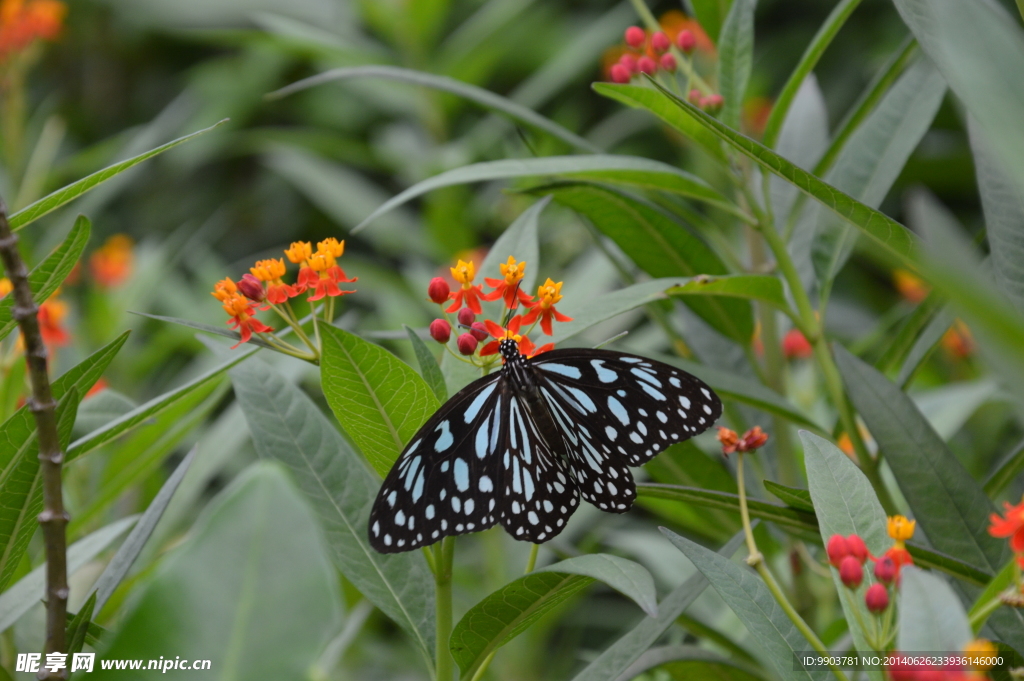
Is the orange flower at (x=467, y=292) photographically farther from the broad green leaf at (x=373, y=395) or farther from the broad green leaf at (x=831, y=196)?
the broad green leaf at (x=831, y=196)

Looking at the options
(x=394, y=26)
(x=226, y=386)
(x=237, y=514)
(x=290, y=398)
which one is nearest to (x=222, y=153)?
(x=394, y=26)

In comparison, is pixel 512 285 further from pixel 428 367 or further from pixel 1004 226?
pixel 1004 226

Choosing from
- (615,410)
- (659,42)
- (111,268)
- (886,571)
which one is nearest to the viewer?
(886,571)

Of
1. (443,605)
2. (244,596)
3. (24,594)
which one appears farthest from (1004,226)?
(24,594)

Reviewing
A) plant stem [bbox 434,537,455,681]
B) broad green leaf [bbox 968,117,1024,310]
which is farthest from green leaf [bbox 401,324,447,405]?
broad green leaf [bbox 968,117,1024,310]

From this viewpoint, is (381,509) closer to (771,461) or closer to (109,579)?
(109,579)

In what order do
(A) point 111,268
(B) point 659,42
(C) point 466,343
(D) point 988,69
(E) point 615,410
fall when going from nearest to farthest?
(D) point 988,69, (C) point 466,343, (E) point 615,410, (B) point 659,42, (A) point 111,268

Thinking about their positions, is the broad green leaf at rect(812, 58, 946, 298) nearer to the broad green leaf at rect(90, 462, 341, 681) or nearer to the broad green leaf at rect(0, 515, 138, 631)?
the broad green leaf at rect(90, 462, 341, 681)
